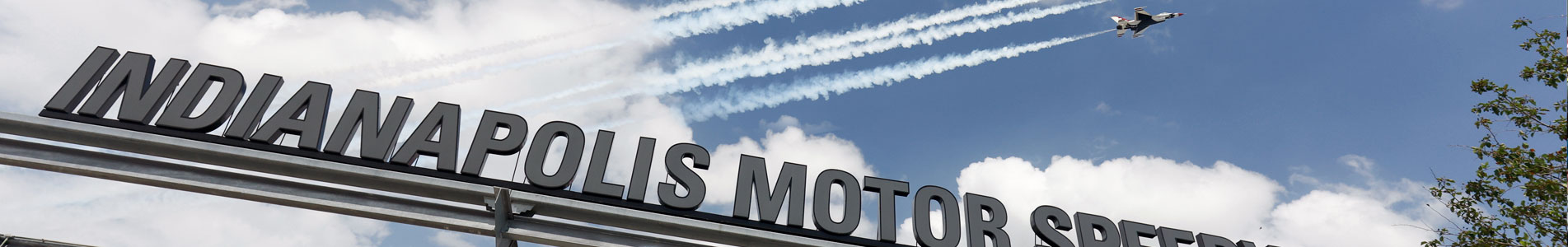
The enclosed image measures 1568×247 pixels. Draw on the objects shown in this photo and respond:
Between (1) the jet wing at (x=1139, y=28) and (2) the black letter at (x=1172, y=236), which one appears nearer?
(2) the black letter at (x=1172, y=236)

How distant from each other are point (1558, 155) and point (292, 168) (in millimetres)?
24327

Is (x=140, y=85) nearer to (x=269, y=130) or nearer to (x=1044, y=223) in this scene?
(x=269, y=130)

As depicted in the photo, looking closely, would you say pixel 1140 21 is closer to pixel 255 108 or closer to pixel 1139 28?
pixel 1139 28

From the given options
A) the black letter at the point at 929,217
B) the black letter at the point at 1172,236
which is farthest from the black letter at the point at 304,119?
the black letter at the point at 1172,236

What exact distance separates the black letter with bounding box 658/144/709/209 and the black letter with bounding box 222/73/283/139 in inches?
228

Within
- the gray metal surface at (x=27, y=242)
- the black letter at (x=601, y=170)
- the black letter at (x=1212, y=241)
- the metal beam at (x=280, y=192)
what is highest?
Result: the black letter at (x=1212, y=241)

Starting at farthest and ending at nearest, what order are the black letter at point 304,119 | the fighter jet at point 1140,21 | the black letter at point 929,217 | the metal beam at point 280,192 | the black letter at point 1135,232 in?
1. the fighter jet at point 1140,21
2. the black letter at point 1135,232
3. the black letter at point 929,217
4. the black letter at point 304,119
5. the metal beam at point 280,192

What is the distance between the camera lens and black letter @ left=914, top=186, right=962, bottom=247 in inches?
670

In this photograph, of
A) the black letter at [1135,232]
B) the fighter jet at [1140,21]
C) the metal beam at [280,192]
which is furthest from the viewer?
the fighter jet at [1140,21]

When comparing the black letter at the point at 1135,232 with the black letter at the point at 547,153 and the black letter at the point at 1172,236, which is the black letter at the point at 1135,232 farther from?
the black letter at the point at 547,153

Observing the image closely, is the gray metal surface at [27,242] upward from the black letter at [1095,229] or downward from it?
downward

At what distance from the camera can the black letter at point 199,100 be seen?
15.4 meters

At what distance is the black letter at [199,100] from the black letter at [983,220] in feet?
46.4

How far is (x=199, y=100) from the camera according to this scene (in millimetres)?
16078
